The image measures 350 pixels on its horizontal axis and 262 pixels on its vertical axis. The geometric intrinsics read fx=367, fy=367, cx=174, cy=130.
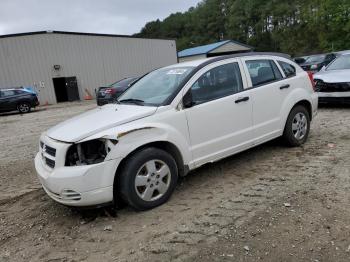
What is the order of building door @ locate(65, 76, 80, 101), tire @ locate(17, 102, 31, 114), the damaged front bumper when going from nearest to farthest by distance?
the damaged front bumper
tire @ locate(17, 102, 31, 114)
building door @ locate(65, 76, 80, 101)

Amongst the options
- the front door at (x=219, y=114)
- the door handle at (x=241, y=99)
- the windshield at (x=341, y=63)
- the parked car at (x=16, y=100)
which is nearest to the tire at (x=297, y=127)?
the front door at (x=219, y=114)

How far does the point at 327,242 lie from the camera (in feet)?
11.0

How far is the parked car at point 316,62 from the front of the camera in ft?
64.0

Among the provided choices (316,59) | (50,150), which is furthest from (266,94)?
(316,59)

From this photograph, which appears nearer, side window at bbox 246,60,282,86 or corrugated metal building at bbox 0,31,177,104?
side window at bbox 246,60,282,86

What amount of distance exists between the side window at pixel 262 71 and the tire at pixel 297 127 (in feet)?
2.26

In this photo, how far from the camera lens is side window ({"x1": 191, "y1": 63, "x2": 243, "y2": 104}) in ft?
16.0

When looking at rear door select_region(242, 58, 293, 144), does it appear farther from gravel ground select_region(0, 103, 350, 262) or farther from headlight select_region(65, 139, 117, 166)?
headlight select_region(65, 139, 117, 166)

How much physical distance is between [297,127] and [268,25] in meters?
83.2

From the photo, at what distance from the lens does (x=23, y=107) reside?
20750 millimetres

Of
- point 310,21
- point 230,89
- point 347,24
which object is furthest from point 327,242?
point 310,21

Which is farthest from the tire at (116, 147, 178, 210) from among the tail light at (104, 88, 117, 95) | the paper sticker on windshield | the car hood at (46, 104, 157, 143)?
the tail light at (104, 88, 117, 95)

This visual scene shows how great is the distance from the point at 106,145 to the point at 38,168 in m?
1.11

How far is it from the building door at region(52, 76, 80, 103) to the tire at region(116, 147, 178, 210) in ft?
90.4
